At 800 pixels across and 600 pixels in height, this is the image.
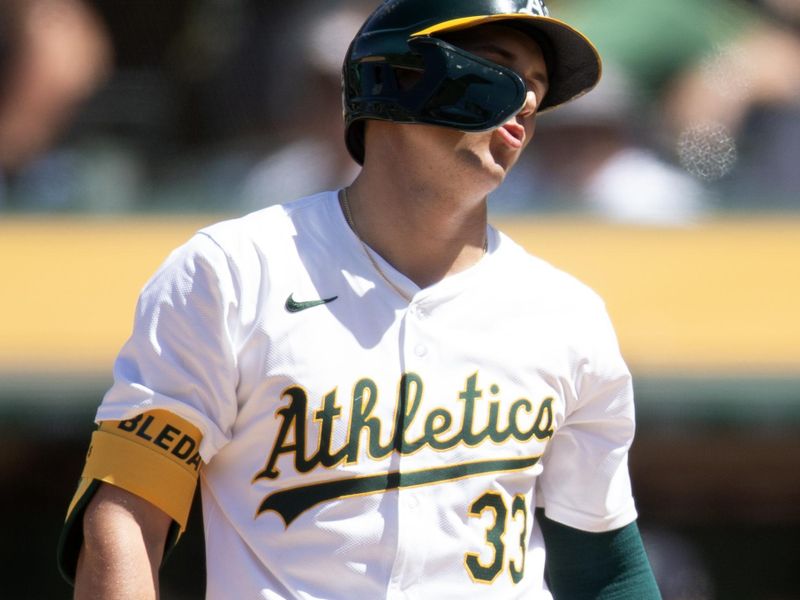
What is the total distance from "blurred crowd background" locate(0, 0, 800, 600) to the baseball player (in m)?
2.41

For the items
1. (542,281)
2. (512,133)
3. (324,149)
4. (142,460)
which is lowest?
(324,149)

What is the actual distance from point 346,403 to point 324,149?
9.24 ft

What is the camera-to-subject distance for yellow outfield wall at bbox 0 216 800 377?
168 inches

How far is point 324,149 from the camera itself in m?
4.61

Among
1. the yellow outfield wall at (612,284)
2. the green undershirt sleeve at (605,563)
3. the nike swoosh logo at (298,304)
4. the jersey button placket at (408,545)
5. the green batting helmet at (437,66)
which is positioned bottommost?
the yellow outfield wall at (612,284)

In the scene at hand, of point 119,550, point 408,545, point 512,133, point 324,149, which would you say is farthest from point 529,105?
point 324,149

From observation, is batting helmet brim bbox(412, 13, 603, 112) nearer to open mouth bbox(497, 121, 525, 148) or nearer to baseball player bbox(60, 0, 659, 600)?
baseball player bbox(60, 0, 659, 600)

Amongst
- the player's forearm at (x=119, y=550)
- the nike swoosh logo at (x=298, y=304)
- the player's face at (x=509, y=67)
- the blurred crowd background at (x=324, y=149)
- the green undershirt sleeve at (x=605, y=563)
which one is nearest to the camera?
the player's forearm at (x=119, y=550)

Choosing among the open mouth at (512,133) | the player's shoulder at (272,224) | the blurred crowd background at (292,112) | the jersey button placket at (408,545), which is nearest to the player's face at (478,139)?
the open mouth at (512,133)

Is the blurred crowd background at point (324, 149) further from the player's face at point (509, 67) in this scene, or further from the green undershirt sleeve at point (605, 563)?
the player's face at point (509, 67)

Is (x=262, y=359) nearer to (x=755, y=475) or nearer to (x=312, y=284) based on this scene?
(x=312, y=284)

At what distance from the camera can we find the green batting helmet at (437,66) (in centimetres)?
196

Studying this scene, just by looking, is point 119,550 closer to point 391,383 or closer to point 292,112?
point 391,383

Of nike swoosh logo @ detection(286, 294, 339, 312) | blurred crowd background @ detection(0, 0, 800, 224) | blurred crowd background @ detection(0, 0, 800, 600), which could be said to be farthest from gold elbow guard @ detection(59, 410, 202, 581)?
blurred crowd background @ detection(0, 0, 800, 224)
